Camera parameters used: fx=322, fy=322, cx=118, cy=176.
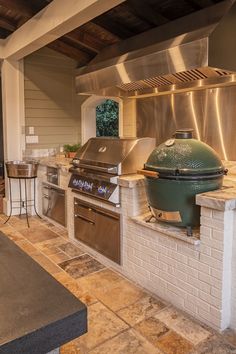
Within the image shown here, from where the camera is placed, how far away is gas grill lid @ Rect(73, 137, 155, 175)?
3.12 m

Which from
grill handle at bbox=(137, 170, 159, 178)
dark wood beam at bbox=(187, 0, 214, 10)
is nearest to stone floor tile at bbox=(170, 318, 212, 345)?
grill handle at bbox=(137, 170, 159, 178)

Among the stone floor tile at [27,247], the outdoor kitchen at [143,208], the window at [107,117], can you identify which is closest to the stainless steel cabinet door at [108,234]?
the outdoor kitchen at [143,208]

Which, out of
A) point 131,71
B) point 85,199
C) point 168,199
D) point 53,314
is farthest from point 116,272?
point 53,314

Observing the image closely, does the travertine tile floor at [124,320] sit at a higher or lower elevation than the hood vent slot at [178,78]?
Answer: lower

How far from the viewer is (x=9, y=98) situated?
4.95 meters

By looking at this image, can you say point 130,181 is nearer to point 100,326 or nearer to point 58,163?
point 100,326

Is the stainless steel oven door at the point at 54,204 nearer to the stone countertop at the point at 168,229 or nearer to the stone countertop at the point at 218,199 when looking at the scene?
the stone countertop at the point at 168,229

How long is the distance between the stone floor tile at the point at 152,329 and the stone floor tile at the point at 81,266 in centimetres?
95

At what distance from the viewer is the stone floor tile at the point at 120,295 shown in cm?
259

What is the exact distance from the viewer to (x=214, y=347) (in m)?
2.06

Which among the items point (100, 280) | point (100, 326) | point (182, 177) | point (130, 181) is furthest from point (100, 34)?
point (100, 326)

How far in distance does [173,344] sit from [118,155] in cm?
174

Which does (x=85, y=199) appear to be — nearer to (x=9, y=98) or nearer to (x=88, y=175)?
(x=88, y=175)

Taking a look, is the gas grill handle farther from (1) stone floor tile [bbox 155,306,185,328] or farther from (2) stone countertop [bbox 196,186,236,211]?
(1) stone floor tile [bbox 155,306,185,328]
